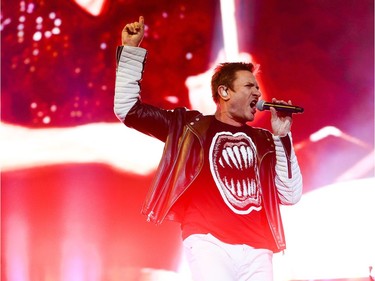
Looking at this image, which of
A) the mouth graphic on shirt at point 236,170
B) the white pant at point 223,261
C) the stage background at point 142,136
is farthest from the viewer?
the stage background at point 142,136

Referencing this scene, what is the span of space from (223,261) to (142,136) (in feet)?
4.50

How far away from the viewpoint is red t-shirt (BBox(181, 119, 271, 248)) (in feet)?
7.51

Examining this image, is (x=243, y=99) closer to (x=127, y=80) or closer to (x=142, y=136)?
(x=127, y=80)

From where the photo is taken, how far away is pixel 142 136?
3480 mm

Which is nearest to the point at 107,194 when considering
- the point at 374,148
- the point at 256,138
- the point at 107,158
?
the point at 107,158

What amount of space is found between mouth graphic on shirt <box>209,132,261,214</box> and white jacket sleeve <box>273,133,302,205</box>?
4.3 inches

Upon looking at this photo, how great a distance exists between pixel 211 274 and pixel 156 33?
5.61 ft

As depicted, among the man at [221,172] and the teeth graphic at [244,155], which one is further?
the teeth graphic at [244,155]

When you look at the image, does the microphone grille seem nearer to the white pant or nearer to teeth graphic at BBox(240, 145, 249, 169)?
teeth graphic at BBox(240, 145, 249, 169)

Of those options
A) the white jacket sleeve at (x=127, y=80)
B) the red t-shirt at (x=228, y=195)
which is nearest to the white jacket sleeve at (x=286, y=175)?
the red t-shirt at (x=228, y=195)

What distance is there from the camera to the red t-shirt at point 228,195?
229 centimetres

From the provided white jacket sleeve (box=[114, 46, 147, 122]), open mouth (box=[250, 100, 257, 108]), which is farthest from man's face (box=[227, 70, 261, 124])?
white jacket sleeve (box=[114, 46, 147, 122])

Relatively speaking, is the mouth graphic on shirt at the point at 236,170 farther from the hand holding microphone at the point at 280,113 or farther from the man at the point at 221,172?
the hand holding microphone at the point at 280,113

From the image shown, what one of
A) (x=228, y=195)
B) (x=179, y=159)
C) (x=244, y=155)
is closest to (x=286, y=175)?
(x=244, y=155)
